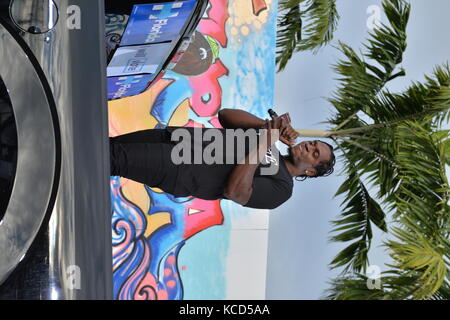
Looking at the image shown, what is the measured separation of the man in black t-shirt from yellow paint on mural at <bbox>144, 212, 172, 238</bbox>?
2.66 metres

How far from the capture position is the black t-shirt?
8.30 feet

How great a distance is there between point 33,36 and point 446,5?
4905 mm

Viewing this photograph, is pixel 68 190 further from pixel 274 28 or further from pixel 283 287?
pixel 274 28

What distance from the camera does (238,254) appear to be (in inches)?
205

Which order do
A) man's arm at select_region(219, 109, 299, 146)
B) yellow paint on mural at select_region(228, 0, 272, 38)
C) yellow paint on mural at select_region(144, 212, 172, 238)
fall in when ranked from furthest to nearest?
yellow paint on mural at select_region(228, 0, 272, 38)
yellow paint on mural at select_region(144, 212, 172, 238)
man's arm at select_region(219, 109, 299, 146)

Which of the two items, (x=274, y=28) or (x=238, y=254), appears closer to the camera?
(x=238, y=254)

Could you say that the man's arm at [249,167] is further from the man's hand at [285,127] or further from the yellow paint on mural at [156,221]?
the yellow paint on mural at [156,221]

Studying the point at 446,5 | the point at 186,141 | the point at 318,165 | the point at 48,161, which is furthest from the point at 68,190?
the point at 446,5

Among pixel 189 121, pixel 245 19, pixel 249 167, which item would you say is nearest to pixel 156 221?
pixel 189 121

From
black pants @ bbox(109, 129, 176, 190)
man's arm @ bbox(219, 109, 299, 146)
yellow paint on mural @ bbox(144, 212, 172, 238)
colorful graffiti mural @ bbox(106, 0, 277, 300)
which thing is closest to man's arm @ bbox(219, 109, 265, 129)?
man's arm @ bbox(219, 109, 299, 146)

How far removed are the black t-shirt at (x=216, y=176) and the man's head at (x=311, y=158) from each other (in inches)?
9.4

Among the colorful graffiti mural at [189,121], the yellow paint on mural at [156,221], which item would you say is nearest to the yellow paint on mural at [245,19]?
the colorful graffiti mural at [189,121]

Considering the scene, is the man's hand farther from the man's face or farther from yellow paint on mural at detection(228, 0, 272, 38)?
yellow paint on mural at detection(228, 0, 272, 38)

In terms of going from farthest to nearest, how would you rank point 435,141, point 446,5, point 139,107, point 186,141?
point 139,107 < point 446,5 < point 435,141 < point 186,141
